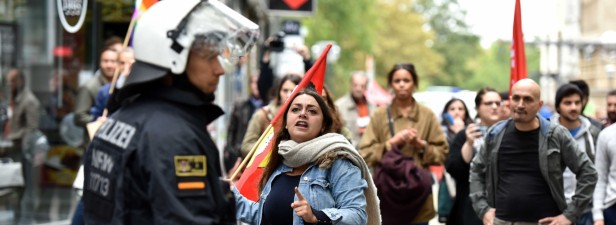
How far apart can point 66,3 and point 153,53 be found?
6194 mm

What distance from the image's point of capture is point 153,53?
4.30 meters

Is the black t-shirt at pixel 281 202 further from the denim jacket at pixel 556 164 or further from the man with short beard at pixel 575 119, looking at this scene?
the man with short beard at pixel 575 119

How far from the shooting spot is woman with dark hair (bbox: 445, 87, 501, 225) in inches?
368

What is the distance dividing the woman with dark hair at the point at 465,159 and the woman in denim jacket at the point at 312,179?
3248 millimetres

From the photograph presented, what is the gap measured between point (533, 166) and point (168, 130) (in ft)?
13.7

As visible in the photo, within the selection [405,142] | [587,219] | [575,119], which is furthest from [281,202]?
[587,219]

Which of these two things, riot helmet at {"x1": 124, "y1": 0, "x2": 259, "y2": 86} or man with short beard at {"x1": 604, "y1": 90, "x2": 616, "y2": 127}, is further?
man with short beard at {"x1": 604, "y1": 90, "x2": 616, "y2": 127}

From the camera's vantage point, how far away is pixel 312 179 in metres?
5.86

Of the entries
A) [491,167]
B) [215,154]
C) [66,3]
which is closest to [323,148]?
[215,154]

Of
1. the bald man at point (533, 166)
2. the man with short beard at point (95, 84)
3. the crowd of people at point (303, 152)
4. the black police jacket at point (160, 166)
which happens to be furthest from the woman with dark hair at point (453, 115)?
the black police jacket at point (160, 166)

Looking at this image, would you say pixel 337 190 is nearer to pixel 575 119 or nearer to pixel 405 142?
pixel 405 142

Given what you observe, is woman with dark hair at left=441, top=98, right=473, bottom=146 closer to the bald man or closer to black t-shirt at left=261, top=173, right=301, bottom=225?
the bald man

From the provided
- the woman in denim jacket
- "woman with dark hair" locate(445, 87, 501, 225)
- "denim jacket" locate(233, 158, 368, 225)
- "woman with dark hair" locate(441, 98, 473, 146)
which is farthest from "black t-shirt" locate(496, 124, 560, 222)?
"woman with dark hair" locate(441, 98, 473, 146)

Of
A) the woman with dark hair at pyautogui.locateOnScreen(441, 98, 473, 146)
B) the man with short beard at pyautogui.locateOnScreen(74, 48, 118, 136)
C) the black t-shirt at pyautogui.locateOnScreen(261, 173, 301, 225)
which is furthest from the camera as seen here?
the woman with dark hair at pyautogui.locateOnScreen(441, 98, 473, 146)
